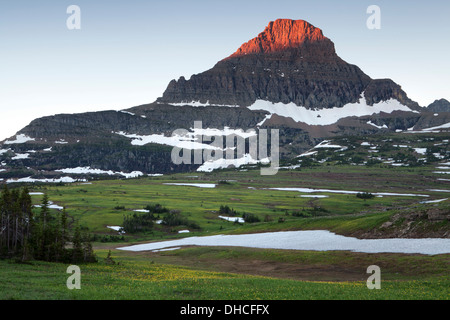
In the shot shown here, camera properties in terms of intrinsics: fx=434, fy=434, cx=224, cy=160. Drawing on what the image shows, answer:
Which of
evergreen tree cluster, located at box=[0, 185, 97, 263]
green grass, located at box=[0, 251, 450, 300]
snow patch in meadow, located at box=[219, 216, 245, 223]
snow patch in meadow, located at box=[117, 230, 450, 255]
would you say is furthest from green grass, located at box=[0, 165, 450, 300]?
snow patch in meadow, located at box=[117, 230, 450, 255]

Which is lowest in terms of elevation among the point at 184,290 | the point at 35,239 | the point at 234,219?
the point at 234,219

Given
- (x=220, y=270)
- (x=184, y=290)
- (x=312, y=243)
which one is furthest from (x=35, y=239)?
(x=312, y=243)

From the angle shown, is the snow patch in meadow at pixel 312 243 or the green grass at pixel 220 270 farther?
the snow patch in meadow at pixel 312 243

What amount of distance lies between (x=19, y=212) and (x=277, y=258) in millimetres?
37620

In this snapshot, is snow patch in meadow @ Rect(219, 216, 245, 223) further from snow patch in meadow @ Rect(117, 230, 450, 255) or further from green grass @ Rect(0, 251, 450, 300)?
green grass @ Rect(0, 251, 450, 300)

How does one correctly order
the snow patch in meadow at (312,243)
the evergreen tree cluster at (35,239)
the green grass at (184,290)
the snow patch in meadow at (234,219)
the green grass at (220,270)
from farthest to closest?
the snow patch in meadow at (234,219), the snow patch in meadow at (312,243), the evergreen tree cluster at (35,239), the green grass at (220,270), the green grass at (184,290)

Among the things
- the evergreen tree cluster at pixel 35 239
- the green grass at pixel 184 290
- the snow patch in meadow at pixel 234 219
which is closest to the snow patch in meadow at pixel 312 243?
the green grass at pixel 184 290

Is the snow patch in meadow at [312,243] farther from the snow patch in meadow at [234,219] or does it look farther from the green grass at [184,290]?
the snow patch in meadow at [234,219]

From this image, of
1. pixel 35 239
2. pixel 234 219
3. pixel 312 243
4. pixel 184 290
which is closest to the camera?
pixel 184 290

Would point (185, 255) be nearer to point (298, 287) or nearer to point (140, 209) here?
point (298, 287)

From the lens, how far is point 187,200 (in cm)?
17325

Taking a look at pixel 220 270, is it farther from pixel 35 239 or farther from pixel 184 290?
pixel 184 290

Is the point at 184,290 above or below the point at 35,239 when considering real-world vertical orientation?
above
